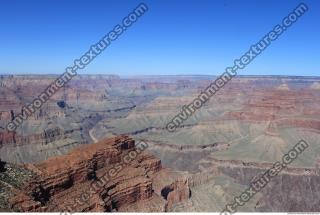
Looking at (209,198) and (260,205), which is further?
(260,205)

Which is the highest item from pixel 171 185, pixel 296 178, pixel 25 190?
pixel 25 190

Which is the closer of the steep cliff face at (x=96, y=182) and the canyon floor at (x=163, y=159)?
the steep cliff face at (x=96, y=182)

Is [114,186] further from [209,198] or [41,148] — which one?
[41,148]

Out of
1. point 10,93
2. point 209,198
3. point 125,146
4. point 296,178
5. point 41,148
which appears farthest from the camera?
point 10,93

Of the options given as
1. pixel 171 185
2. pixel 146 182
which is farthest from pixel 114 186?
pixel 171 185

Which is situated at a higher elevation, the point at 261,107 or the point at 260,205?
the point at 261,107
